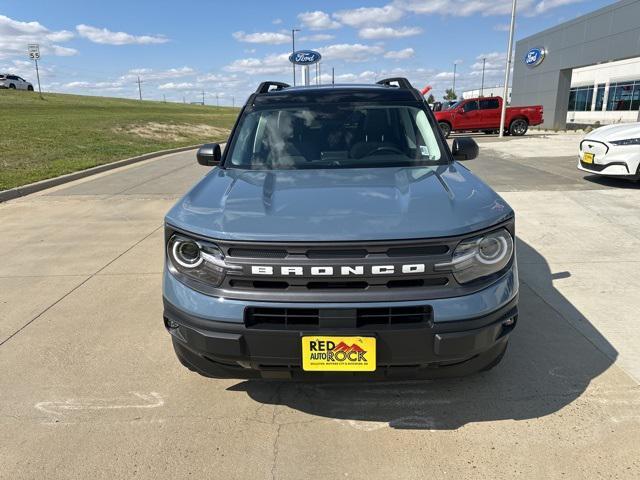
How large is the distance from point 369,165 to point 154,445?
2.18 meters

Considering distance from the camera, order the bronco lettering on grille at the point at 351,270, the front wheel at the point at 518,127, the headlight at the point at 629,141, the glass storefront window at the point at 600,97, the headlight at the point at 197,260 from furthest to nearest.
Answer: the glass storefront window at the point at 600,97, the front wheel at the point at 518,127, the headlight at the point at 629,141, the headlight at the point at 197,260, the bronco lettering on grille at the point at 351,270

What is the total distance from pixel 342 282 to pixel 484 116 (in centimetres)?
2426

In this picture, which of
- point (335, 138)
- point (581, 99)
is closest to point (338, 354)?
point (335, 138)

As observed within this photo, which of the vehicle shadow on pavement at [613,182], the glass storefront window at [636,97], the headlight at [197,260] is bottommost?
the vehicle shadow on pavement at [613,182]

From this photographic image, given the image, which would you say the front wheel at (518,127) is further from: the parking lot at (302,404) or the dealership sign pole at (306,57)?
the parking lot at (302,404)

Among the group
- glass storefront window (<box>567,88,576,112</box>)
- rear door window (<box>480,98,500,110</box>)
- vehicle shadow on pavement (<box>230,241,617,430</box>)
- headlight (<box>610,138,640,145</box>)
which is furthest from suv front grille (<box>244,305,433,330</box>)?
glass storefront window (<box>567,88,576,112</box>)

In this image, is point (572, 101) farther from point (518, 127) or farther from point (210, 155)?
point (210, 155)

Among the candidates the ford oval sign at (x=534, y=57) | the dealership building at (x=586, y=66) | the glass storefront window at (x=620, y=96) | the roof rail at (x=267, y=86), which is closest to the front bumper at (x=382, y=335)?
the roof rail at (x=267, y=86)

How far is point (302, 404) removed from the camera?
2801 mm

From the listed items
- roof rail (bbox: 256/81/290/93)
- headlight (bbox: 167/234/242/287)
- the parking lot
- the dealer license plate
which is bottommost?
the parking lot

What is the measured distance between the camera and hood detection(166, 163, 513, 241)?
2.23 m

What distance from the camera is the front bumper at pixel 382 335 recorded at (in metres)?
2.19

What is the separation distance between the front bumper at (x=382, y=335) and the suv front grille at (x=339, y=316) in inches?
0.9

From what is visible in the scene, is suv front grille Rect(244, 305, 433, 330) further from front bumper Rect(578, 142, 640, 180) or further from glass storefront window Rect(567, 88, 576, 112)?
glass storefront window Rect(567, 88, 576, 112)
